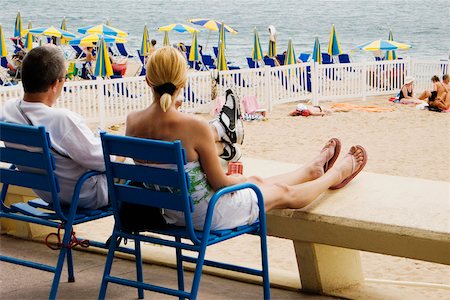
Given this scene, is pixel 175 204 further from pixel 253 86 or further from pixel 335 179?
pixel 253 86

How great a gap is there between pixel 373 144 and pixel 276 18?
73.7 m

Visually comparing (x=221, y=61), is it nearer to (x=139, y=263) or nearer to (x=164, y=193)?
(x=139, y=263)

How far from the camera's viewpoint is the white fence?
517 inches

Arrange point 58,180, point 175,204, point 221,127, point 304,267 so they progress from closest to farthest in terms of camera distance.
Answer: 1. point 175,204
2. point 58,180
3. point 304,267
4. point 221,127

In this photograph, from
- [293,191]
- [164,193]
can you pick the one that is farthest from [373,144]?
[164,193]

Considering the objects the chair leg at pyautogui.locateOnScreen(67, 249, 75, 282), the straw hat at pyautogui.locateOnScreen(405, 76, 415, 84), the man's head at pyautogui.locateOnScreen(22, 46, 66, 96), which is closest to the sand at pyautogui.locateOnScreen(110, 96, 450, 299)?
the straw hat at pyautogui.locateOnScreen(405, 76, 415, 84)

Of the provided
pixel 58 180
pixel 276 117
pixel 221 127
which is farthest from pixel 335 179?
pixel 276 117

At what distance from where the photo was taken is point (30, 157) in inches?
139

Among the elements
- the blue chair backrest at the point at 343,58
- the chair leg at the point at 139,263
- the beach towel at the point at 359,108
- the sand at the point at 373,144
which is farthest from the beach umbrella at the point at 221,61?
the chair leg at the point at 139,263

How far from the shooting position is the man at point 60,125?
355 cm

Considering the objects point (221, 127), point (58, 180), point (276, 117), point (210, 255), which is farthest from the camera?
point (276, 117)

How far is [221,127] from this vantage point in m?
4.26

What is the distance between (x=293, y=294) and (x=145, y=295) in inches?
27.9

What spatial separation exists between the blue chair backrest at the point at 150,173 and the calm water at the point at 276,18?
135 ft
